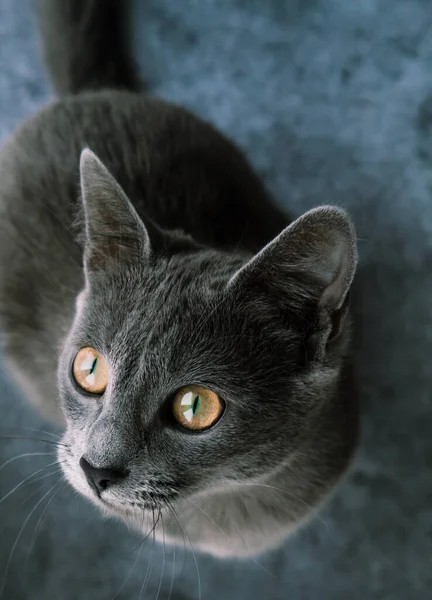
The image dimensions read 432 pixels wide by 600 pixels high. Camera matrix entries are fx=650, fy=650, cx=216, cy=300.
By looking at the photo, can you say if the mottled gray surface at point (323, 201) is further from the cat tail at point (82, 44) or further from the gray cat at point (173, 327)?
the gray cat at point (173, 327)

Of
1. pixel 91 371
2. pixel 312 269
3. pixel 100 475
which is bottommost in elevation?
pixel 100 475

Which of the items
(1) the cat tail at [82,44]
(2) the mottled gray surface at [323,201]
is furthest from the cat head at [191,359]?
(1) the cat tail at [82,44]

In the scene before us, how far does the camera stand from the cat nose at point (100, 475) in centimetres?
84

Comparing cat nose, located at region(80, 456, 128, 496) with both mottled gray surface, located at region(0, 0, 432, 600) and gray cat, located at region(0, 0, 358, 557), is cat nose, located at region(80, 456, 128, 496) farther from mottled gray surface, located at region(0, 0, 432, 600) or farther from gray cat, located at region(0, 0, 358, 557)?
mottled gray surface, located at region(0, 0, 432, 600)

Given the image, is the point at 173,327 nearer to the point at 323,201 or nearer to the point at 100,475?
the point at 100,475

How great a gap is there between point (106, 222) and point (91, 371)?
0.22m

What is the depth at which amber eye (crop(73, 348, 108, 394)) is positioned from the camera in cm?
91

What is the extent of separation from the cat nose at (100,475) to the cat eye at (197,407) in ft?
0.35

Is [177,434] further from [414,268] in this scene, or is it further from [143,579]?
[414,268]

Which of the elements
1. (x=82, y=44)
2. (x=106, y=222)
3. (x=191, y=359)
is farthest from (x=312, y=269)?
(x=82, y=44)

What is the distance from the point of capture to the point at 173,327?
35.1 inches

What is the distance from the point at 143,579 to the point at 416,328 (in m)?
0.85

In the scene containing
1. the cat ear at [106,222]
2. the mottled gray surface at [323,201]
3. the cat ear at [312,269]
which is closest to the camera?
the cat ear at [312,269]

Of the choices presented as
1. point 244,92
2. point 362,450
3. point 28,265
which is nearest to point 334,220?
point 28,265
